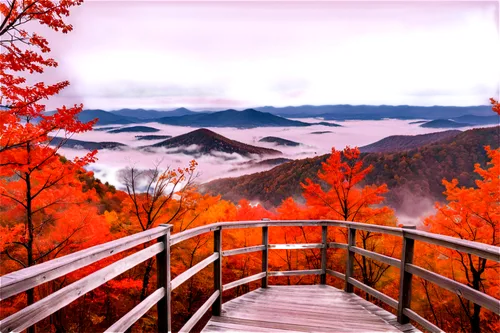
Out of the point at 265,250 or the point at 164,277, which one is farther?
the point at 265,250

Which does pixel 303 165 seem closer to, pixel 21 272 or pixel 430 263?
pixel 430 263

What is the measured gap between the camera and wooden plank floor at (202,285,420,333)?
3861mm

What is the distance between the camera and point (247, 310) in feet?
14.7

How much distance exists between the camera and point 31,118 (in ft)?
32.6

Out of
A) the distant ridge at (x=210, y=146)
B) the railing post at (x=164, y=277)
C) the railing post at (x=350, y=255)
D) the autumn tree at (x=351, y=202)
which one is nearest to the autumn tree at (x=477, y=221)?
the autumn tree at (x=351, y=202)

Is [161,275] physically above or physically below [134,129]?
below

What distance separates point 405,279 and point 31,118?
10.8 m

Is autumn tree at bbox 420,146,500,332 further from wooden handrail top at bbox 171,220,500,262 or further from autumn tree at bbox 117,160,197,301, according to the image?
autumn tree at bbox 117,160,197,301

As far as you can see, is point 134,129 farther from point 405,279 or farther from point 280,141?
point 405,279

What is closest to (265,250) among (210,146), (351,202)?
(351,202)

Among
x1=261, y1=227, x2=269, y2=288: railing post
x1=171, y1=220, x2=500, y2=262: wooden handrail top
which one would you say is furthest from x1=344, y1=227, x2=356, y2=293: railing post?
x1=261, y1=227, x2=269, y2=288: railing post

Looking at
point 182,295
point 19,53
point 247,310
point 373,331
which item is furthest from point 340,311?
point 182,295

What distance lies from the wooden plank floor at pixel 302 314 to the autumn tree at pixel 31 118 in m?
5.38

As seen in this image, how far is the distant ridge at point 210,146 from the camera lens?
129 meters
